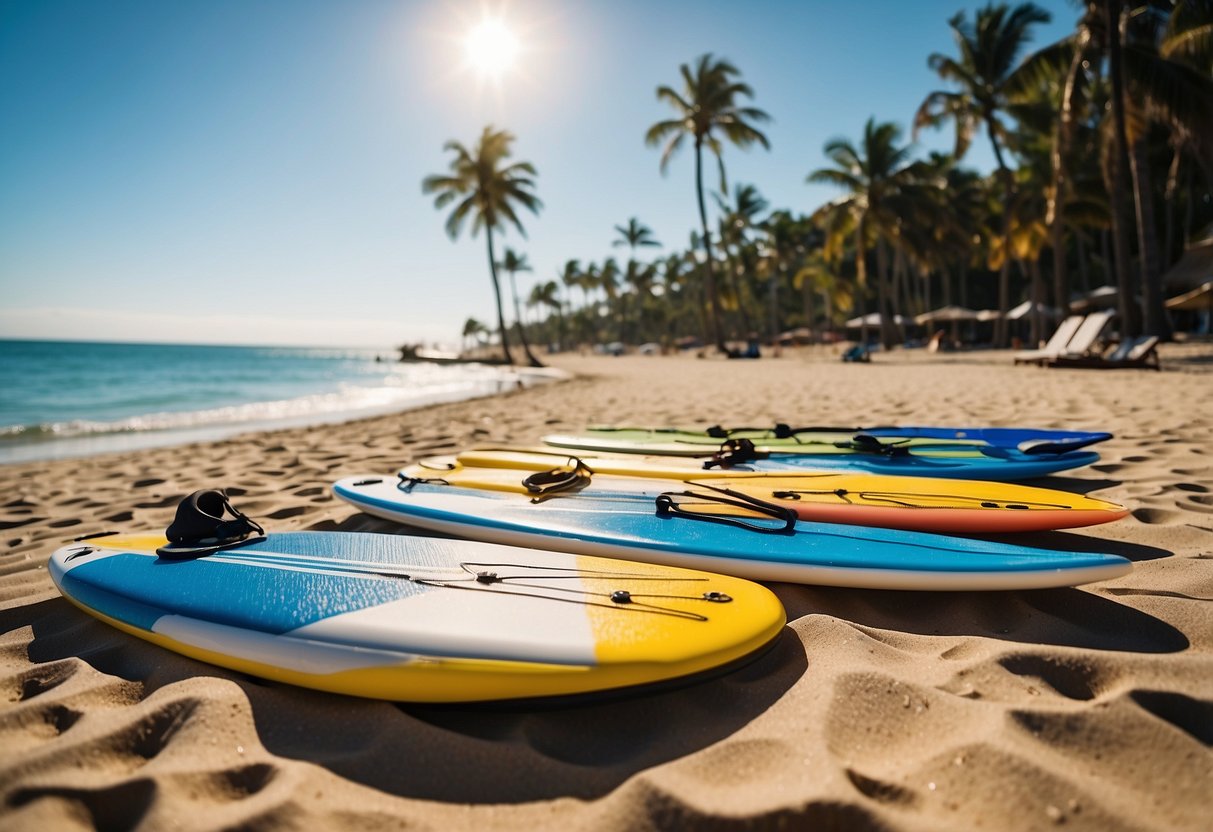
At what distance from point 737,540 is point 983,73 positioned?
22.2m

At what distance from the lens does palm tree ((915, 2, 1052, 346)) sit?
17656 mm

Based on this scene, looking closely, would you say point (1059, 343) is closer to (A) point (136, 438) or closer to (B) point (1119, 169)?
(B) point (1119, 169)

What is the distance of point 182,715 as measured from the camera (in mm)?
1381

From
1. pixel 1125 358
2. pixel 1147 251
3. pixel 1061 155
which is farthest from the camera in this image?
pixel 1061 155

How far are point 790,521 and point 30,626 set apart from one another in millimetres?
2510

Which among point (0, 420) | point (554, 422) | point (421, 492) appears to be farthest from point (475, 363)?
point (421, 492)

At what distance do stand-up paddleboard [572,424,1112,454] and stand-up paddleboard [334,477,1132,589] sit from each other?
1.38 metres

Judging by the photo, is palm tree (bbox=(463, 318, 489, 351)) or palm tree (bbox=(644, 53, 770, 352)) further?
palm tree (bbox=(463, 318, 489, 351))

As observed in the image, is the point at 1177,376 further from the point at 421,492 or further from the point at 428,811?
the point at 428,811

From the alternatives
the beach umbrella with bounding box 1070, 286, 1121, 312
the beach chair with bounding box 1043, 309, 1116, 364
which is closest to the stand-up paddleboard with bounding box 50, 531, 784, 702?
the beach chair with bounding box 1043, 309, 1116, 364

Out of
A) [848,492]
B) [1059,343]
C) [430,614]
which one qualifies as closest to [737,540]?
[848,492]

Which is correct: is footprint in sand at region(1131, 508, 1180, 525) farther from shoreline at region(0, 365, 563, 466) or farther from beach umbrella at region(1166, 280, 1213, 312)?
beach umbrella at region(1166, 280, 1213, 312)

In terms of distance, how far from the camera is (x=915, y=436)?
3.54 metres

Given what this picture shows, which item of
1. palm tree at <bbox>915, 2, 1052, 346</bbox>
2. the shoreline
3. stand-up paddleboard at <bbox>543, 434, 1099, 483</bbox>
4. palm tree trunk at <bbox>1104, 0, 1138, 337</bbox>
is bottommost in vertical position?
stand-up paddleboard at <bbox>543, 434, 1099, 483</bbox>
